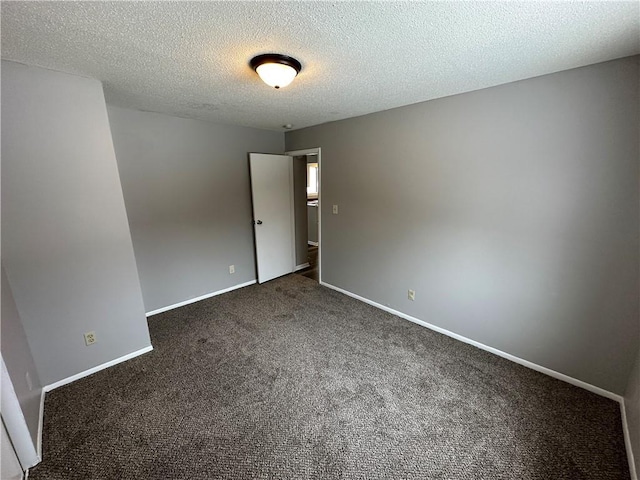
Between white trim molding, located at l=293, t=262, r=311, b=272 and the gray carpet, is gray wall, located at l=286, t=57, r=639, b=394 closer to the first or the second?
the gray carpet

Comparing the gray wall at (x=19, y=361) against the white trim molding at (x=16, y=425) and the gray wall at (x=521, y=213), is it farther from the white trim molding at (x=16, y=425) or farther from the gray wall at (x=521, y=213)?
the gray wall at (x=521, y=213)

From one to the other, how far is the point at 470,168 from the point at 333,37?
5.19 feet

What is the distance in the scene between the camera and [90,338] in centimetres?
210

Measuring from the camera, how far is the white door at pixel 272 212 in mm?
3719

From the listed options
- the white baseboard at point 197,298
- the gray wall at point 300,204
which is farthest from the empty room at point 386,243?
the gray wall at point 300,204

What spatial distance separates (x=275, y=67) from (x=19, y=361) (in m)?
2.36

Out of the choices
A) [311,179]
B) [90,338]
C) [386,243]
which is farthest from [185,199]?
[311,179]

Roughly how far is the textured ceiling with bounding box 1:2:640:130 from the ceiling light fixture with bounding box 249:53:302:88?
0.15 feet

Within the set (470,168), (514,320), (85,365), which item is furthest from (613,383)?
(85,365)

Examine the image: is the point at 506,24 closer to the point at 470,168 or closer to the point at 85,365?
the point at 470,168

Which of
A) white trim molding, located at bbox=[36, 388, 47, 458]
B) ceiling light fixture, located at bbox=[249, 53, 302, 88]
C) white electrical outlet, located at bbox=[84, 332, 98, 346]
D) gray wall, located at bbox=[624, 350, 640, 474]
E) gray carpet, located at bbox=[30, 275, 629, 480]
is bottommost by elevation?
gray carpet, located at bbox=[30, 275, 629, 480]

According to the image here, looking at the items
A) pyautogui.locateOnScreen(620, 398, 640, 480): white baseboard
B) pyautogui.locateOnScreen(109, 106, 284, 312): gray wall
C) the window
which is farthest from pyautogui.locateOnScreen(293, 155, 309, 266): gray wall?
pyautogui.locateOnScreen(620, 398, 640, 480): white baseboard

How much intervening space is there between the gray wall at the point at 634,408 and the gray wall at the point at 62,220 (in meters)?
3.49

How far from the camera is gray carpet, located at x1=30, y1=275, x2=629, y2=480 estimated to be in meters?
1.43
